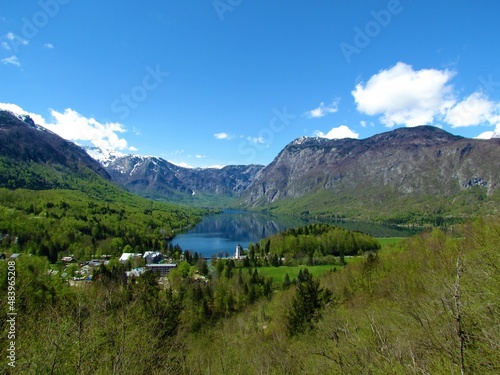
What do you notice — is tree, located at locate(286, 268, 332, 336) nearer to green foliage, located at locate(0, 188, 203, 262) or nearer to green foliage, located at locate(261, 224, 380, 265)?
green foliage, located at locate(261, 224, 380, 265)

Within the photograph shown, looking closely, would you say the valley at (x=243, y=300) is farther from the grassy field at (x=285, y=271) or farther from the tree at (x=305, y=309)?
the grassy field at (x=285, y=271)

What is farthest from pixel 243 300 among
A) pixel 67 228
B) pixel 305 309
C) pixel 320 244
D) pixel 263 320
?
pixel 67 228

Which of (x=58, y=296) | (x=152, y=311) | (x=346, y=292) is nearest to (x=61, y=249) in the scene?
(x=58, y=296)

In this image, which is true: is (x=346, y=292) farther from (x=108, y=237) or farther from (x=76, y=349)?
(x=108, y=237)

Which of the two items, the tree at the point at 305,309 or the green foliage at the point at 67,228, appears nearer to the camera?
the tree at the point at 305,309
